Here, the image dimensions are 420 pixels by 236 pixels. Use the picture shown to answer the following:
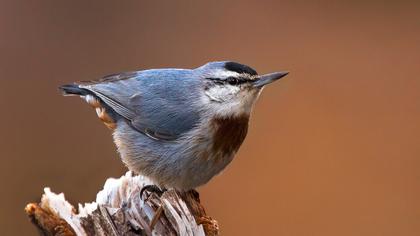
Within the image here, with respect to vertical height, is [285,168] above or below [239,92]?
below

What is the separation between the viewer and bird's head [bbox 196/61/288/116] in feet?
6.65

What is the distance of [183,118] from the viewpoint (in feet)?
6.98

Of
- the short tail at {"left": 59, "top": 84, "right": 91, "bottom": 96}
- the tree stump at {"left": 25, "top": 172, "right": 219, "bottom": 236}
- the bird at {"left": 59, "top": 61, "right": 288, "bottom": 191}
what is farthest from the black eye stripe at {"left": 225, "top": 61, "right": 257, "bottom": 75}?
the short tail at {"left": 59, "top": 84, "right": 91, "bottom": 96}

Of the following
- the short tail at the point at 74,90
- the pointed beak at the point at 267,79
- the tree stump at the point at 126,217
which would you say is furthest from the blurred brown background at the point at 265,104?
the pointed beak at the point at 267,79

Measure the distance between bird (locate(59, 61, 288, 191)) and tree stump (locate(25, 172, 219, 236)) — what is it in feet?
0.40

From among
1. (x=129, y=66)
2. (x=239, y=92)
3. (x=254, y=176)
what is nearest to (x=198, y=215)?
(x=239, y=92)

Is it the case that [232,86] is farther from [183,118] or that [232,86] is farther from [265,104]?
[265,104]

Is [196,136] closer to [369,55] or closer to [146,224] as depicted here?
[146,224]

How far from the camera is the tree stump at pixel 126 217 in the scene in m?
1.63

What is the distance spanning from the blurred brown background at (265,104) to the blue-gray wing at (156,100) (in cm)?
73

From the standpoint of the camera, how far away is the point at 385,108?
10.7 feet

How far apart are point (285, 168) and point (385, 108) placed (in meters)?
0.59

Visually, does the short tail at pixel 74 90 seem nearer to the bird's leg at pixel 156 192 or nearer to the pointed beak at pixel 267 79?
the bird's leg at pixel 156 192

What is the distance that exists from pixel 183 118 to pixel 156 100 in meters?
0.11
